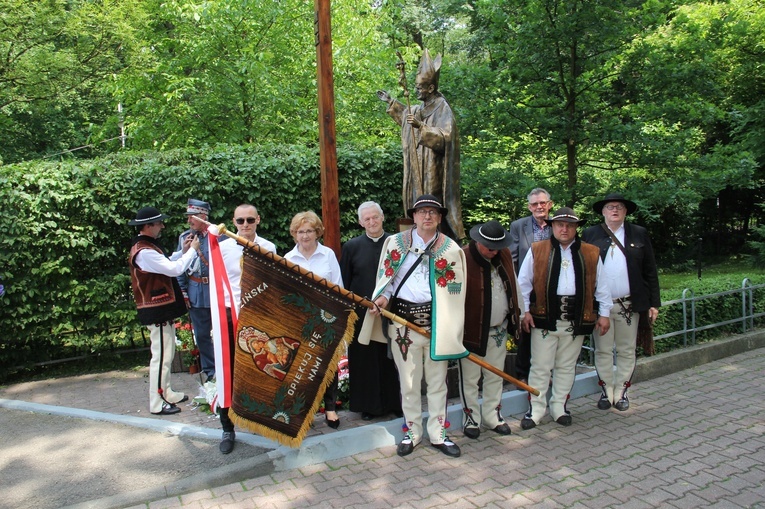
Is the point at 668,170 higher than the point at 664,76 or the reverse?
the reverse

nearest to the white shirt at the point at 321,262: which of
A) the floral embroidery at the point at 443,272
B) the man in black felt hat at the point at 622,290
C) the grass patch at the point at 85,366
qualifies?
the floral embroidery at the point at 443,272

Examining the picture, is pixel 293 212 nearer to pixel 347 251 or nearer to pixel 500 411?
pixel 347 251

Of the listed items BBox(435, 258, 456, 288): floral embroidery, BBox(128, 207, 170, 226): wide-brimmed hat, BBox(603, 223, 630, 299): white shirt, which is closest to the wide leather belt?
BBox(435, 258, 456, 288): floral embroidery

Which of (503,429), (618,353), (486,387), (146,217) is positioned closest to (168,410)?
(146,217)

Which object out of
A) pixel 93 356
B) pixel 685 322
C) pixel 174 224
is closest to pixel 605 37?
pixel 685 322

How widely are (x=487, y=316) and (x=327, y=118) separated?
2.34 m

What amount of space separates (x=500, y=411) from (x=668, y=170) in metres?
5.53

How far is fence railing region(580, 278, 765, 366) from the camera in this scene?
258 inches

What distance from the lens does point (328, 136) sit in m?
5.34

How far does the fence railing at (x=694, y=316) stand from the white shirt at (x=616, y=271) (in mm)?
1194

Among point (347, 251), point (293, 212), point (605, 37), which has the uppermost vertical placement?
point (605, 37)

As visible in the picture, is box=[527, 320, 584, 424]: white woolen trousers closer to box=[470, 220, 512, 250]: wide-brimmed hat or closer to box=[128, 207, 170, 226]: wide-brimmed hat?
box=[470, 220, 512, 250]: wide-brimmed hat

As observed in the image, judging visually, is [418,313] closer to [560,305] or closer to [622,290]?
[560,305]

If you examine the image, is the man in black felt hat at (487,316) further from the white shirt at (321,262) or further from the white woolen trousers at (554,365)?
Answer: the white shirt at (321,262)
